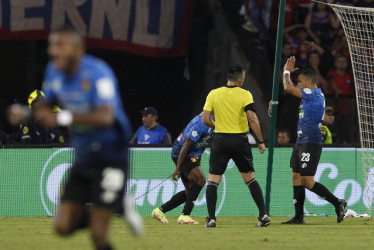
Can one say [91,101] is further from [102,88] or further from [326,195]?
[326,195]

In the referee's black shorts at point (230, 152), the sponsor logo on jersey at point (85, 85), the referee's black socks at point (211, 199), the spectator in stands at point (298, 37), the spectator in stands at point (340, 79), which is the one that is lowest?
the referee's black socks at point (211, 199)

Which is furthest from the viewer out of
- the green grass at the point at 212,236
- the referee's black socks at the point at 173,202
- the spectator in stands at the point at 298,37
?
the spectator in stands at the point at 298,37

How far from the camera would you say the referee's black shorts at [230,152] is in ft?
40.0

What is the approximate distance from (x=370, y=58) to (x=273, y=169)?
2.63m

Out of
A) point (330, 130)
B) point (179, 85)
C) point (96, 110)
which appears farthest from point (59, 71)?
point (179, 85)

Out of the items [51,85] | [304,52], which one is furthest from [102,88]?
[304,52]

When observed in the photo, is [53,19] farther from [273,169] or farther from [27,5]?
[273,169]

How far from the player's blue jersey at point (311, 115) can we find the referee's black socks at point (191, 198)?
1.75 meters

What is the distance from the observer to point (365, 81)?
15.6 metres

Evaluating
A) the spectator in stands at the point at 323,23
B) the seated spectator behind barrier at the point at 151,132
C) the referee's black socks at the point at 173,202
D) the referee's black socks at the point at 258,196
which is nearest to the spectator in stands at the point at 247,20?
the spectator in stands at the point at 323,23

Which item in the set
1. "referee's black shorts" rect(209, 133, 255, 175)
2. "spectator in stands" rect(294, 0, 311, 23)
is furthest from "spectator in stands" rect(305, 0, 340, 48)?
"referee's black shorts" rect(209, 133, 255, 175)

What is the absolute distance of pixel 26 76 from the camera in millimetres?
22328

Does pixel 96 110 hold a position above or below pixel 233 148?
above

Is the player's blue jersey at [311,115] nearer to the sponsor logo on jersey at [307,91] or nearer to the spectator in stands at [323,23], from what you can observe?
the sponsor logo on jersey at [307,91]
